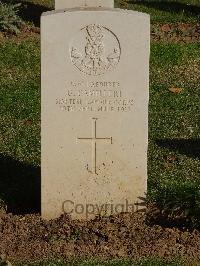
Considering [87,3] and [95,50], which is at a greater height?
[87,3]

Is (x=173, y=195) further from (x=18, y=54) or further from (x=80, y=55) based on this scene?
(x=18, y=54)

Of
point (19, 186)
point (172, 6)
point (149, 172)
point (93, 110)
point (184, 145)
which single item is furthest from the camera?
point (172, 6)

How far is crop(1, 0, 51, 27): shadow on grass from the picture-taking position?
13.4 metres

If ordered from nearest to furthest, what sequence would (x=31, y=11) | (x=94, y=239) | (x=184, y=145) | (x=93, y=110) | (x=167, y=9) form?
(x=94, y=239) < (x=93, y=110) < (x=184, y=145) < (x=31, y=11) < (x=167, y=9)

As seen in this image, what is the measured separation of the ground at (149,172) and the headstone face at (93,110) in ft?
0.72

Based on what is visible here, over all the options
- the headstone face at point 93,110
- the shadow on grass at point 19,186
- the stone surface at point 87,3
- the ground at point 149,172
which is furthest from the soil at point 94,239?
the stone surface at point 87,3

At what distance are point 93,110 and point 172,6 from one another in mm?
9659

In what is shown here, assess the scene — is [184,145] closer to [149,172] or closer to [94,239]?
[149,172]

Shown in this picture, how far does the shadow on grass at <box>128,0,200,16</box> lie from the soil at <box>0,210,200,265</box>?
9055mm

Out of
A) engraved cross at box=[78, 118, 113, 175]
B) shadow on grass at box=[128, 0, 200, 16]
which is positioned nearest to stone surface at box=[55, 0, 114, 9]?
engraved cross at box=[78, 118, 113, 175]

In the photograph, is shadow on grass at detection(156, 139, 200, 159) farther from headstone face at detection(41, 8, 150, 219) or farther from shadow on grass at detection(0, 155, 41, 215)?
headstone face at detection(41, 8, 150, 219)

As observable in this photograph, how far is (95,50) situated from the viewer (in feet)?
18.9

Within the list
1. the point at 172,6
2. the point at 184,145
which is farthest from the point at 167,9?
the point at 184,145

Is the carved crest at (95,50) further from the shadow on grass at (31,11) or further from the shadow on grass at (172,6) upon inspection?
the shadow on grass at (172,6)
